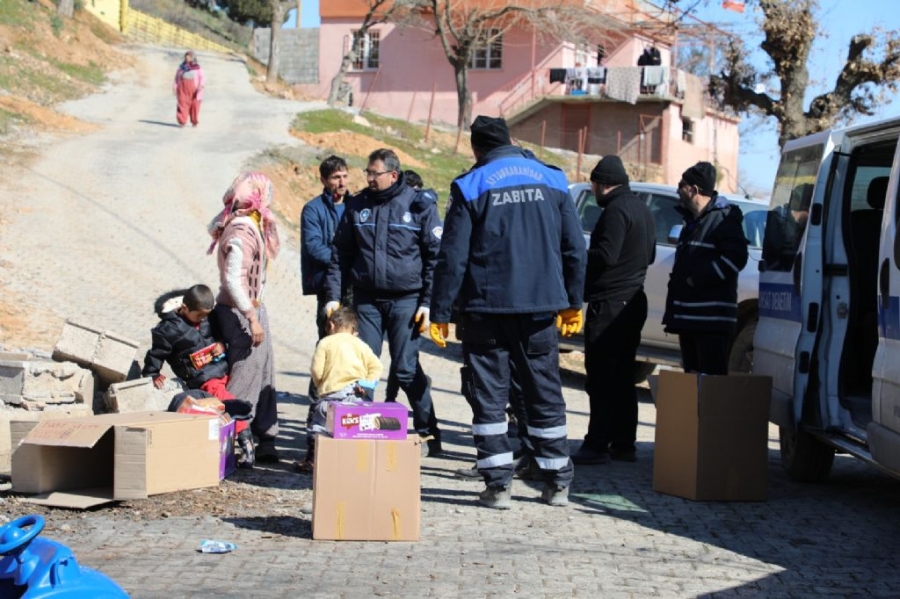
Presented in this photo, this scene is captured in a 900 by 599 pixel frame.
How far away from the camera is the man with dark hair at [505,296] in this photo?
6.32 metres

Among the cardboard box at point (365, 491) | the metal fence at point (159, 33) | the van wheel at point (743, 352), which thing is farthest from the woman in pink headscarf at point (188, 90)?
the metal fence at point (159, 33)

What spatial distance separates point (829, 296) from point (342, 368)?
296cm

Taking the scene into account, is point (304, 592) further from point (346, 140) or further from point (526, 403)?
point (346, 140)

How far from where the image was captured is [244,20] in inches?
2650

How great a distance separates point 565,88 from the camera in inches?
1763

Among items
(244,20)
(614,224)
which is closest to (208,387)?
(614,224)

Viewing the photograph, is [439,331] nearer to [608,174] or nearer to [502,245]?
[502,245]

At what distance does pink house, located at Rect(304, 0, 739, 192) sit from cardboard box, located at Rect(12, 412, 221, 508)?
34629 mm

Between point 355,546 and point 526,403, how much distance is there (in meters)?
1.41

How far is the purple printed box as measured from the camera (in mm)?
5664

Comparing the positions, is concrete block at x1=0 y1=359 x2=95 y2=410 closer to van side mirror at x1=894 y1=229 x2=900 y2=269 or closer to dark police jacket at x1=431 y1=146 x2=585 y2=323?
dark police jacket at x1=431 y1=146 x2=585 y2=323

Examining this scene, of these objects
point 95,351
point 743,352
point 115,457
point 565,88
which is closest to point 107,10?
point 565,88

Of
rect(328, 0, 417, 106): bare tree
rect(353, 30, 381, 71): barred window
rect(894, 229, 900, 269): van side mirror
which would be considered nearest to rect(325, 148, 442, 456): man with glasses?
rect(894, 229, 900, 269): van side mirror

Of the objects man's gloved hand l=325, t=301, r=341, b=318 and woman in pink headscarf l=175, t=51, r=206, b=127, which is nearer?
man's gloved hand l=325, t=301, r=341, b=318
